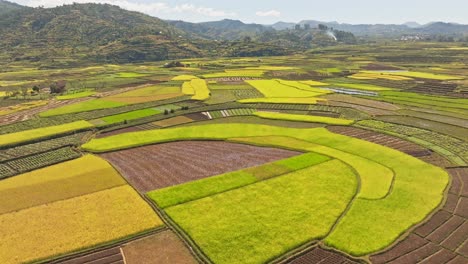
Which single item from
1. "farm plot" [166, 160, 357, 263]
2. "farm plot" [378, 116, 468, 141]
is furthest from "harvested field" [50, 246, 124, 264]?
"farm plot" [378, 116, 468, 141]

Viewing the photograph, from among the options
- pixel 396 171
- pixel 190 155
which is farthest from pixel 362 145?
pixel 190 155

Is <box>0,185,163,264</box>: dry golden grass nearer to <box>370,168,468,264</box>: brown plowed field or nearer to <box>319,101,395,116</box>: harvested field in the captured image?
<box>370,168,468,264</box>: brown plowed field

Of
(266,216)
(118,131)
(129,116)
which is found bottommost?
(266,216)

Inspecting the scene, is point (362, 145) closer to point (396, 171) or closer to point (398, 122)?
point (396, 171)

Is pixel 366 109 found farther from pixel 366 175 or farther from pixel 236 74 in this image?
pixel 236 74

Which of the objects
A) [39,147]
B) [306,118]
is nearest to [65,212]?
[39,147]

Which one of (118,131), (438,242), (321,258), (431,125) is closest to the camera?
(321,258)
